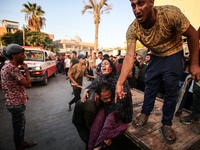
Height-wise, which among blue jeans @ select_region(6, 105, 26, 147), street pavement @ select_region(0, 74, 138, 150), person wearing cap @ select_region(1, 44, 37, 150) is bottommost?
street pavement @ select_region(0, 74, 138, 150)

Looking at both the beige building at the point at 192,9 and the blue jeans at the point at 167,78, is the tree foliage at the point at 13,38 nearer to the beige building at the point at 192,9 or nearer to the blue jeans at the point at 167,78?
the beige building at the point at 192,9

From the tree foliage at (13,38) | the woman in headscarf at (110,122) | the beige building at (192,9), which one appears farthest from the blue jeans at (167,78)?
the tree foliage at (13,38)

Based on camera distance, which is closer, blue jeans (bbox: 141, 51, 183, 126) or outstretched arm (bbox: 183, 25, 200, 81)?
outstretched arm (bbox: 183, 25, 200, 81)

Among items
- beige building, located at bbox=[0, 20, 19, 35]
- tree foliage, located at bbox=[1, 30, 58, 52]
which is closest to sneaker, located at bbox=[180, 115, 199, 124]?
tree foliage, located at bbox=[1, 30, 58, 52]

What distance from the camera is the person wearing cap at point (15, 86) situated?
5.47ft

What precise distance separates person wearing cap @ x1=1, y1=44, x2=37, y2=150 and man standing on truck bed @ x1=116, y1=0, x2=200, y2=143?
1.65 meters

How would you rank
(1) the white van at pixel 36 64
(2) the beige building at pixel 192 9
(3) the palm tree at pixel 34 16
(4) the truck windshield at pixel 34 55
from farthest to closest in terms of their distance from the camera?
1. (3) the palm tree at pixel 34 16
2. (2) the beige building at pixel 192 9
3. (4) the truck windshield at pixel 34 55
4. (1) the white van at pixel 36 64

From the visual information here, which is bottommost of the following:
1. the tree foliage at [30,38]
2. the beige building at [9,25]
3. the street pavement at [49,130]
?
the street pavement at [49,130]

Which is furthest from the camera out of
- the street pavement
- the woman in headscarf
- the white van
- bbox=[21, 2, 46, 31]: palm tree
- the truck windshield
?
bbox=[21, 2, 46, 31]: palm tree

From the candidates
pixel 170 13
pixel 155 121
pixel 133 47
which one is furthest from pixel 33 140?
pixel 170 13

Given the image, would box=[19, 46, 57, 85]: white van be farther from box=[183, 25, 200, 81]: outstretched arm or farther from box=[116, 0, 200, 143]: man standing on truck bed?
box=[183, 25, 200, 81]: outstretched arm

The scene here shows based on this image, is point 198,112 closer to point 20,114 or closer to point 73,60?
point 20,114

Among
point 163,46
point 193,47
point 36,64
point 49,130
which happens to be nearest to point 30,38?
point 36,64

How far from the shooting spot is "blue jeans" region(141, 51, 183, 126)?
4.71 ft
